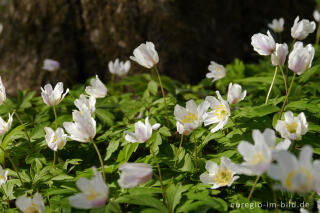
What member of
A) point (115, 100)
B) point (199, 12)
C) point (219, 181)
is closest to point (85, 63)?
point (115, 100)

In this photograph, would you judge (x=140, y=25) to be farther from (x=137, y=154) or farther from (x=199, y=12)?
(x=137, y=154)

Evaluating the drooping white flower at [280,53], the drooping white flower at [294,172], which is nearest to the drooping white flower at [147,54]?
the drooping white flower at [280,53]

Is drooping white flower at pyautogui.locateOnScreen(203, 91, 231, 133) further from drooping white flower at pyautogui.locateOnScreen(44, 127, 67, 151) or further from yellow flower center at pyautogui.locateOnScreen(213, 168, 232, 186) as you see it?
drooping white flower at pyautogui.locateOnScreen(44, 127, 67, 151)

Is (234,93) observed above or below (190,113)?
above

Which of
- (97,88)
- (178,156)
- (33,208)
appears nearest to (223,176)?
(178,156)

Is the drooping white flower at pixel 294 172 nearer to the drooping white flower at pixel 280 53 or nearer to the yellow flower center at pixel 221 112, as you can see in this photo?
the yellow flower center at pixel 221 112

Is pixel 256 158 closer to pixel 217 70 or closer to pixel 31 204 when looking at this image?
pixel 31 204
